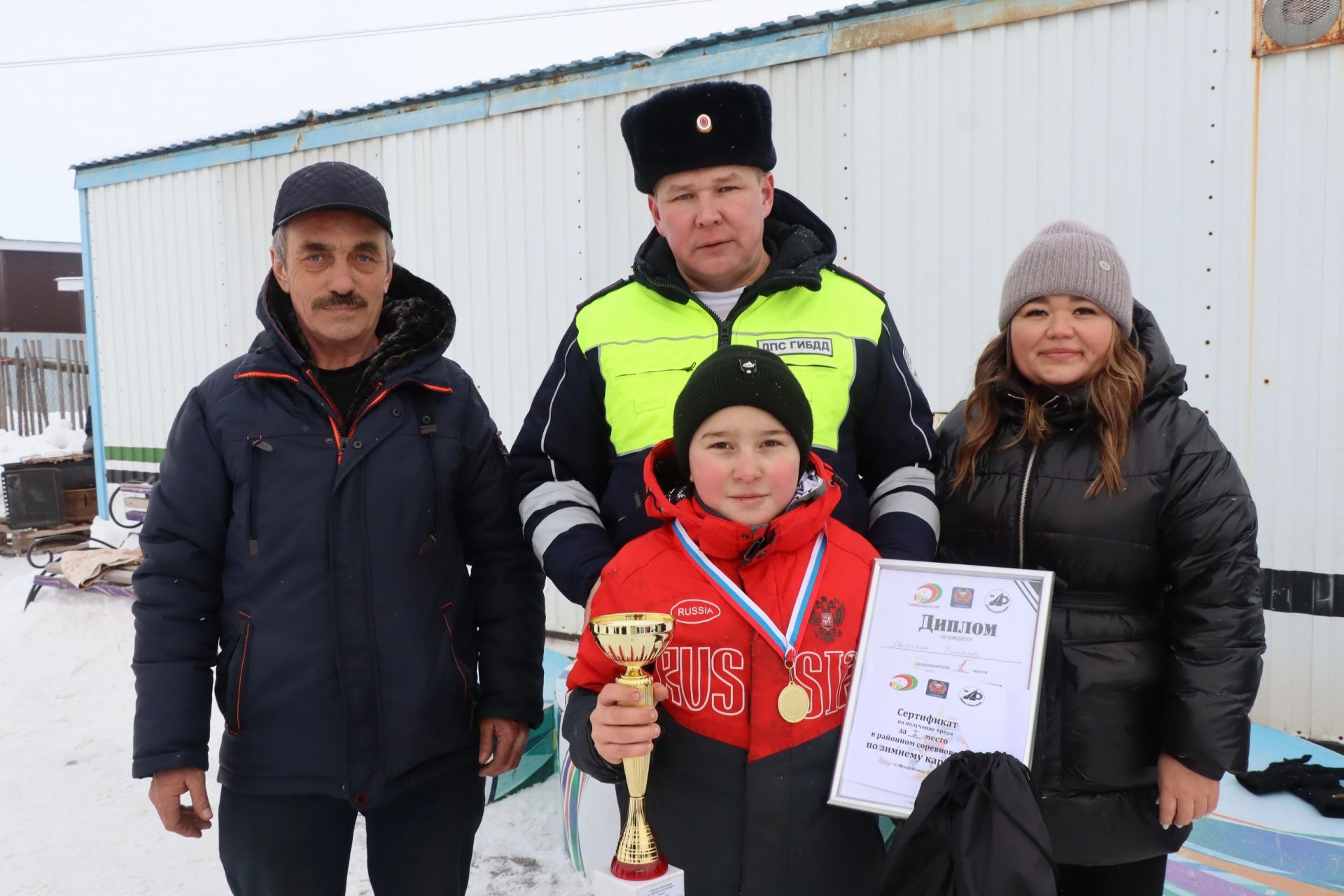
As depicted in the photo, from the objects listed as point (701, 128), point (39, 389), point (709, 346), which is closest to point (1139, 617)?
point (709, 346)

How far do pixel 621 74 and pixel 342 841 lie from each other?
4.68 metres

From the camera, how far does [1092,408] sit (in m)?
1.89

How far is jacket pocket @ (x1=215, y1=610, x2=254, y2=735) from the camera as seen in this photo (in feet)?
6.45

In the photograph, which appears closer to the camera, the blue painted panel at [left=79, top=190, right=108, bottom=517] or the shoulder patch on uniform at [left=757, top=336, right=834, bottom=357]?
the shoulder patch on uniform at [left=757, top=336, right=834, bottom=357]

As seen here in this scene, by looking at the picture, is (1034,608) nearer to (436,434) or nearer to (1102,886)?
(1102,886)

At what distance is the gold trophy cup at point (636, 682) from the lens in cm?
146

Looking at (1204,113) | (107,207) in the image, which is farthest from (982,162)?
(107,207)

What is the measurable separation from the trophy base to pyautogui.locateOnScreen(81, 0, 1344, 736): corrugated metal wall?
12.1 feet

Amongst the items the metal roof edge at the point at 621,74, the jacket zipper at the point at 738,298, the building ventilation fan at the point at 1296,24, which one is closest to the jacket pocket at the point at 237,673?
the jacket zipper at the point at 738,298

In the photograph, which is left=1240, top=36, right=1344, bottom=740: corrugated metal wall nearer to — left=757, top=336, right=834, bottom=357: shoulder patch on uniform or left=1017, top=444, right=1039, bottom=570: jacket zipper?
left=1017, top=444, right=1039, bottom=570: jacket zipper

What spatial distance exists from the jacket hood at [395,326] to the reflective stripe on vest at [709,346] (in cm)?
39

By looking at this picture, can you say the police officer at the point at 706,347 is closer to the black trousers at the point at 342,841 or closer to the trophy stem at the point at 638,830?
the trophy stem at the point at 638,830

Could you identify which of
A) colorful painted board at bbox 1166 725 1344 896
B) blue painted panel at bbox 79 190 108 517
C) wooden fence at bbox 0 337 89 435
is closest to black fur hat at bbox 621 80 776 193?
colorful painted board at bbox 1166 725 1344 896

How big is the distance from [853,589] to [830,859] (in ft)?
1.54
